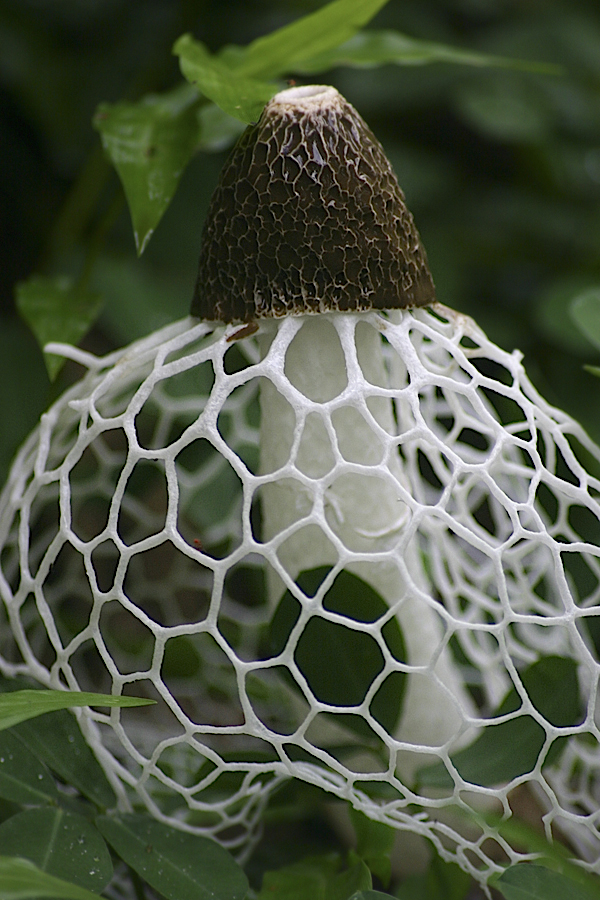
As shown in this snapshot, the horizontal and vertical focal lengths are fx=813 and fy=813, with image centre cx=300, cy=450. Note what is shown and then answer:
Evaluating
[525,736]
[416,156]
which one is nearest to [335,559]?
[525,736]

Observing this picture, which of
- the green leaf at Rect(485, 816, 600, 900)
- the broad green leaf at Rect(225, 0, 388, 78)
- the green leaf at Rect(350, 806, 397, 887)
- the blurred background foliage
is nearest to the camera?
the green leaf at Rect(485, 816, 600, 900)

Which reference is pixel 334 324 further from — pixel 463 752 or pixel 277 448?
pixel 463 752

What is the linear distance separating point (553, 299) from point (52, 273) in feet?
2.33

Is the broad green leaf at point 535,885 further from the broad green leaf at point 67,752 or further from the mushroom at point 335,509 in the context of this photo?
the broad green leaf at point 67,752

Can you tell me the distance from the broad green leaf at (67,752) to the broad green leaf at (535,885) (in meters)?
0.26

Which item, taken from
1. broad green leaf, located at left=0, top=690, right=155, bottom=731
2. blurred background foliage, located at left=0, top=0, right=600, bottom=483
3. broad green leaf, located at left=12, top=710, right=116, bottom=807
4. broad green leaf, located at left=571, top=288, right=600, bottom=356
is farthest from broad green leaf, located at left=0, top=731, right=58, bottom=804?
Result: blurred background foliage, located at left=0, top=0, right=600, bottom=483

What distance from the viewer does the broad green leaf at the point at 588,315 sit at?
672mm

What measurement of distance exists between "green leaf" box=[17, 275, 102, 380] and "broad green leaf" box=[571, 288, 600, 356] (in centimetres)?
42

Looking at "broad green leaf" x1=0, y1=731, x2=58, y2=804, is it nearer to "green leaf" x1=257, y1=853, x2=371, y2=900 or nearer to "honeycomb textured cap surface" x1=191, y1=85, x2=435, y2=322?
"green leaf" x1=257, y1=853, x2=371, y2=900

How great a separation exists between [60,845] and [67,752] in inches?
2.6

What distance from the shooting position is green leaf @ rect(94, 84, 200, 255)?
60cm

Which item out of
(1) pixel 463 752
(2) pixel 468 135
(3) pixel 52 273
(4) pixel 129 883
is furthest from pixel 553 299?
(4) pixel 129 883

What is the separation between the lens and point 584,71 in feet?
4.88

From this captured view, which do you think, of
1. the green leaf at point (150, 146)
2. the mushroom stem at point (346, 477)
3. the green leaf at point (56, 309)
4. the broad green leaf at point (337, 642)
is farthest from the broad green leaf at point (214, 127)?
the broad green leaf at point (337, 642)
